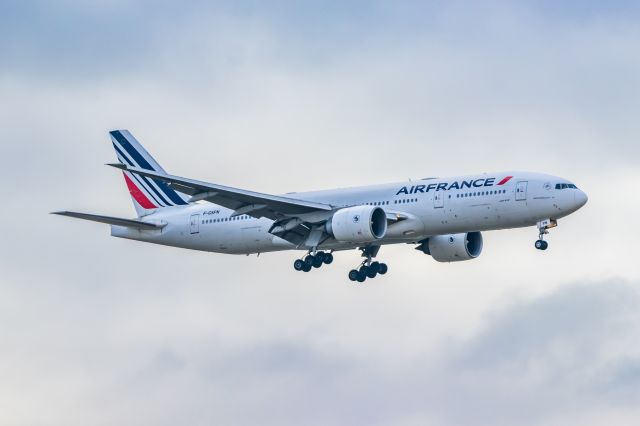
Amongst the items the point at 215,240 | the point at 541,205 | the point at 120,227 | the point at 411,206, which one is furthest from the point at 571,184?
the point at 120,227

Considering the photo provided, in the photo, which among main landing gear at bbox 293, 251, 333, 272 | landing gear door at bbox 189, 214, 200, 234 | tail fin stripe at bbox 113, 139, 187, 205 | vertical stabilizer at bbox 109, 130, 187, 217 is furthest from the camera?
vertical stabilizer at bbox 109, 130, 187, 217

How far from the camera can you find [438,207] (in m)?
80.4

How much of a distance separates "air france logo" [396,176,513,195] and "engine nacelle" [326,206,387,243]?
201 cm

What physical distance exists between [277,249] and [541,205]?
52.8 ft

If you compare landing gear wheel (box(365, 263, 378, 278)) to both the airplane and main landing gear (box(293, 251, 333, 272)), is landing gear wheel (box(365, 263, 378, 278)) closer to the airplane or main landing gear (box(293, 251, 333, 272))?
the airplane

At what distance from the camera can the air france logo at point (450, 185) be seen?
3147 inches

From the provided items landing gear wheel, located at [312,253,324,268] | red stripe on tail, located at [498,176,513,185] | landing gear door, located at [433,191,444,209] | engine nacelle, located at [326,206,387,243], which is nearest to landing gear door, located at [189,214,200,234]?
landing gear wheel, located at [312,253,324,268]

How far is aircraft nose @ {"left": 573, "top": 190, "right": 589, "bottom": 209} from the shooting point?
3115 inches

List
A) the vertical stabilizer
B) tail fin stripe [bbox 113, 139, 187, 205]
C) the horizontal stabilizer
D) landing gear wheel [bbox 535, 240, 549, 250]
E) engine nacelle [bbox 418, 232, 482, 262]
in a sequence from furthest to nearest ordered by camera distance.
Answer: the vertical stabilizer
tail fin stripe [bbox 113, 139, 187, 205]
engine nacelle [bbox 418, 232, 482, 262]
the horizontal stabilizer
landing gear wheel [bbox 535, 240, 549, 250]

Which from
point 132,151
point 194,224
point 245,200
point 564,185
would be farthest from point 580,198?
point 132,151

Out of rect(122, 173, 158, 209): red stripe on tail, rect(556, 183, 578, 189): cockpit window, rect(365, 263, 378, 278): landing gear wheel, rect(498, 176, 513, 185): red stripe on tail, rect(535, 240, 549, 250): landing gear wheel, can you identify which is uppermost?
rect(122, 173, 158, 209): red stripe on tail

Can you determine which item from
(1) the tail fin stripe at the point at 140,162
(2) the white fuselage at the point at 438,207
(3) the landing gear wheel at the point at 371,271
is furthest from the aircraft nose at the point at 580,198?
(1) the tail fin stripe at the point at 140,162

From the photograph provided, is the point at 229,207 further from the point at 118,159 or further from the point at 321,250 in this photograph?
the point at 118,159

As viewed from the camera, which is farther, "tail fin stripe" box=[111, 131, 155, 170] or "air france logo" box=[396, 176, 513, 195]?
"tail fin stripe" box=[111, 131, 155, 170]
